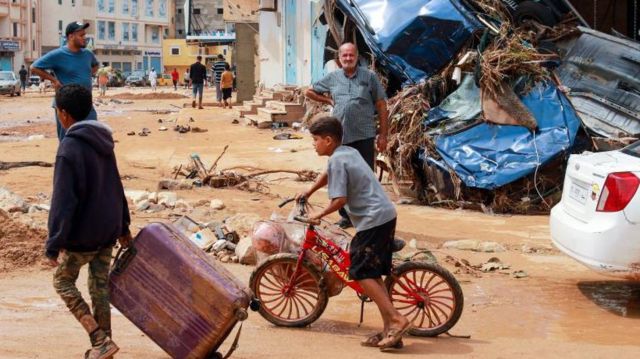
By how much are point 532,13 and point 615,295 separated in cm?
648

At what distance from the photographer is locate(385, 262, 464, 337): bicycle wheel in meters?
5.92

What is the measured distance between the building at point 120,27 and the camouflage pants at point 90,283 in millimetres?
84140

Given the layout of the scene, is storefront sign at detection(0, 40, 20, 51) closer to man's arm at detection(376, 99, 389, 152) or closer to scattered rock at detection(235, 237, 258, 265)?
man's arm at detection(376, 99, 389, 152)

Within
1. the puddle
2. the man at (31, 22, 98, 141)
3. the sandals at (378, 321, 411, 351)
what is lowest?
the puddle

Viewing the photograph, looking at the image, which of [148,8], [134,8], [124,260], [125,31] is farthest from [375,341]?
[148,8]

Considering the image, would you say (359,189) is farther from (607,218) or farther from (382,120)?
(382,120)

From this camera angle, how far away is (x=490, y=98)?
1130 centimetres

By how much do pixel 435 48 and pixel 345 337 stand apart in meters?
6.83

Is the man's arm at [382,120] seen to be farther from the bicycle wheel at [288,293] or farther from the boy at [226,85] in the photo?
the boy at [226,85]

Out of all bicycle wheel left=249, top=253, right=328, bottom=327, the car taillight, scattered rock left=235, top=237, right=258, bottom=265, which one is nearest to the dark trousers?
scattered rock left=235, top=237, right=258, bottom=265

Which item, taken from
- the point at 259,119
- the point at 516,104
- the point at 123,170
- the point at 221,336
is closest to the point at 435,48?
the point at 516,104

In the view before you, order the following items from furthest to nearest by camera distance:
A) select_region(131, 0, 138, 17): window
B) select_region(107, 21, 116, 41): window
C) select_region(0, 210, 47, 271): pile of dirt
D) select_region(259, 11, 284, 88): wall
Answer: select_region(131, 0, 138, 17): window < select_region(107, 21, 116, 41): window < select_region(259, 11, 284, 88): wall < select_region(0, 210, 47, 271): pile of dirt

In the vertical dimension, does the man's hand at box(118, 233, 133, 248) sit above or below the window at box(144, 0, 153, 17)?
below

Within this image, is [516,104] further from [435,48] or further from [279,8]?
[279,8]
